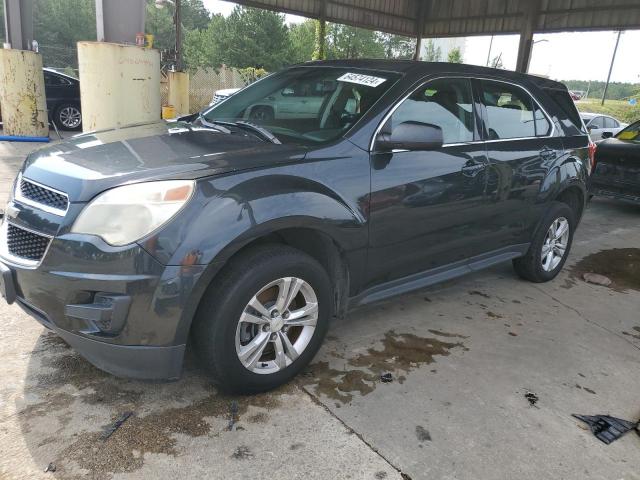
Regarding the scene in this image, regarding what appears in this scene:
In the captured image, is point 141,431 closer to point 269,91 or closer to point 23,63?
point 269,91

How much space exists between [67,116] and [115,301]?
11.7 m

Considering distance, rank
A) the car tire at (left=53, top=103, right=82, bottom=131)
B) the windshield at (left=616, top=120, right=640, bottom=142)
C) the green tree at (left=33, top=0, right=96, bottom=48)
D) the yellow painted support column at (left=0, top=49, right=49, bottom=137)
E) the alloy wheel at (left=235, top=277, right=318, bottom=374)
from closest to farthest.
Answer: the alloy wheel at (left=235, top=277, right=318, bottom=374) → the windshield at (left=616, top=120, right=640, bottom=142) → the yellow painted support column at (left=0, top=49, right=49, bottom=137) → the car tire at (left=53, top=103, right=82, bottom=131) → the green tree at (left=33, top=0, right=96, bottom=48)

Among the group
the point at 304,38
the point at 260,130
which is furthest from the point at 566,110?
the point at 304,38

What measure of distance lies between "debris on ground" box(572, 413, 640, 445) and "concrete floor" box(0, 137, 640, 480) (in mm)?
45

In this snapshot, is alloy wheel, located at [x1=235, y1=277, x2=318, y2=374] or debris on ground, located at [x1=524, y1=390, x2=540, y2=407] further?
debris on ground, located at [x1=524, y1=390, x2=540, y2=407]

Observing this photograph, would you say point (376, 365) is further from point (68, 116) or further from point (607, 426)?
point (68, 116)

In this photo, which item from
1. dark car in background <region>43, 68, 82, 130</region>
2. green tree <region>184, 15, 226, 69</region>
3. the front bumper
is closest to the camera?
the front bumper

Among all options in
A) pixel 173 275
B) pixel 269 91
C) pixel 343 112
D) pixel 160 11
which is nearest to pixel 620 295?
pixel 343 112

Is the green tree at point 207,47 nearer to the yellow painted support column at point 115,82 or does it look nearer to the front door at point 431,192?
the yellow painted support column at point 115,82

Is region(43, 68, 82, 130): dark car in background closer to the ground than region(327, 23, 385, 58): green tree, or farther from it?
closer to the ground

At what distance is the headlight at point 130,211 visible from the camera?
7.27 feet

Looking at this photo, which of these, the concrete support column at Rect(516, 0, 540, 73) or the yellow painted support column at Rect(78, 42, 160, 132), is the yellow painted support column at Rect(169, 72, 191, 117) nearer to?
the yellow painted support column at Rect(78, 42, 160, 132)

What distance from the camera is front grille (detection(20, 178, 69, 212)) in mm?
2348

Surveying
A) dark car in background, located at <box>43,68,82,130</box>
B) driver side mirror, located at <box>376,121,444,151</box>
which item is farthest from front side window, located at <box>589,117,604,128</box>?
dark car in background, located at <box>43,68,82,130</box>
